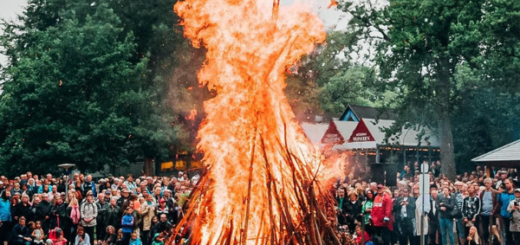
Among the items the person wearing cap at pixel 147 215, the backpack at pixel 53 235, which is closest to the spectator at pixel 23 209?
the backpack at pixel 53 235

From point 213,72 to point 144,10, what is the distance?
26153 millimetres

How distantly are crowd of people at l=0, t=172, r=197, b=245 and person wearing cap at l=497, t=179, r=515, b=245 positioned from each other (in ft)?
27.4

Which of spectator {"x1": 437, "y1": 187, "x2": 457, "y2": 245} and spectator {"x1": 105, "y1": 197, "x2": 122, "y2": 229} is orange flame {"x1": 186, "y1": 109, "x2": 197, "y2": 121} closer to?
spectator {"x1": 105, "y1": 197, "x2": 122, "y2": 229}

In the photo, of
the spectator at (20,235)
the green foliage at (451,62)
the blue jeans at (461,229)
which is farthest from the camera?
the green foliage at (451,62)

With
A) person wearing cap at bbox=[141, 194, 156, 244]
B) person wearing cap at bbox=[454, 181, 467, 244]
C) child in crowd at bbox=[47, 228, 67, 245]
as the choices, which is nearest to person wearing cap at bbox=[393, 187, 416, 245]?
person wearing cap at bbox=[454, 181, 467, 244]

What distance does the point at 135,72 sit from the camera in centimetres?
3166

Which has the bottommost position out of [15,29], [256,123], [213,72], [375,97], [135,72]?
[256,123]

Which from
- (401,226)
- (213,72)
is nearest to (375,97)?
(401,226)

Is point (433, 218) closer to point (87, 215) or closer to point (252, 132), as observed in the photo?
point (252, 132)

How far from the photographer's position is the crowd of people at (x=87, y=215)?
17312 millimetres

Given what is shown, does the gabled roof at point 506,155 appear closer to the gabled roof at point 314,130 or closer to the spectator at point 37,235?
the gabled roof at point 314,130

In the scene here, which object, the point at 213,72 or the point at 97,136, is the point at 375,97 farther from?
the point at 213,72

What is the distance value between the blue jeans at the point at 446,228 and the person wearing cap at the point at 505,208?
135 centimetres

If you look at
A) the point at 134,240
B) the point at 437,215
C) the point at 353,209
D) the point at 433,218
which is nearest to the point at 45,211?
the point at 134,240
